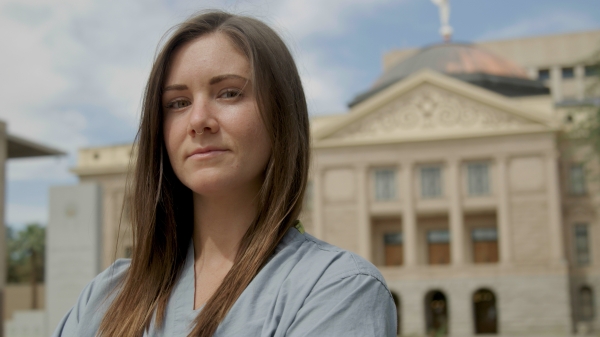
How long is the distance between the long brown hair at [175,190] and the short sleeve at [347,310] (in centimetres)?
18

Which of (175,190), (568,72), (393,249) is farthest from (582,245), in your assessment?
(175,190)

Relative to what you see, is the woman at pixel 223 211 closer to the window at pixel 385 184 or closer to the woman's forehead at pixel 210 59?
the woman's forehead at pixel 210 59

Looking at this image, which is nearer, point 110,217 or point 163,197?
point 163,197

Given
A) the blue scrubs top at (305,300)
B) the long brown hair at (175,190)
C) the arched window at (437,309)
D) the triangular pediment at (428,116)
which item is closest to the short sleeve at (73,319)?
the long brown hair at (175,190)

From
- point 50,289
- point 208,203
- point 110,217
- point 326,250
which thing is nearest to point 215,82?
point 208,203

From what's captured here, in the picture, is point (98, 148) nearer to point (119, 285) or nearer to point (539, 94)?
point (539, 94)

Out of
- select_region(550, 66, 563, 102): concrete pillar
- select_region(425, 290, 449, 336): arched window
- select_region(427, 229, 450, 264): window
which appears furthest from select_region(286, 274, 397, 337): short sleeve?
select_region(550, 66, 563, 102): concrete pillar

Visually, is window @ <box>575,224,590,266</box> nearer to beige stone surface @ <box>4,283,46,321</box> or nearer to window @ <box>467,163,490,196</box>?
window @ <box>467,163,490,196</box>

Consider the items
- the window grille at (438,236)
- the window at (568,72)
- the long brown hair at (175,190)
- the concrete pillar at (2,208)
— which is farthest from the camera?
the window at (568,72)

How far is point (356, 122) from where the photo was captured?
43031mm

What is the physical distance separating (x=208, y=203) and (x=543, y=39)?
6612 centimetres

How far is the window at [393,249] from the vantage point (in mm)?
43312

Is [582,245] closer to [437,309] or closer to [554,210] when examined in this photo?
[554,210]

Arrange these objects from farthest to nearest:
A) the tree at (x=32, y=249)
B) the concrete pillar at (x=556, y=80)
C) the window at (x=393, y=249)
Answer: the concrete pillar at (x=556, y=80) < the tree at (x=32, y=249) < the window at (x=393, y=249)
